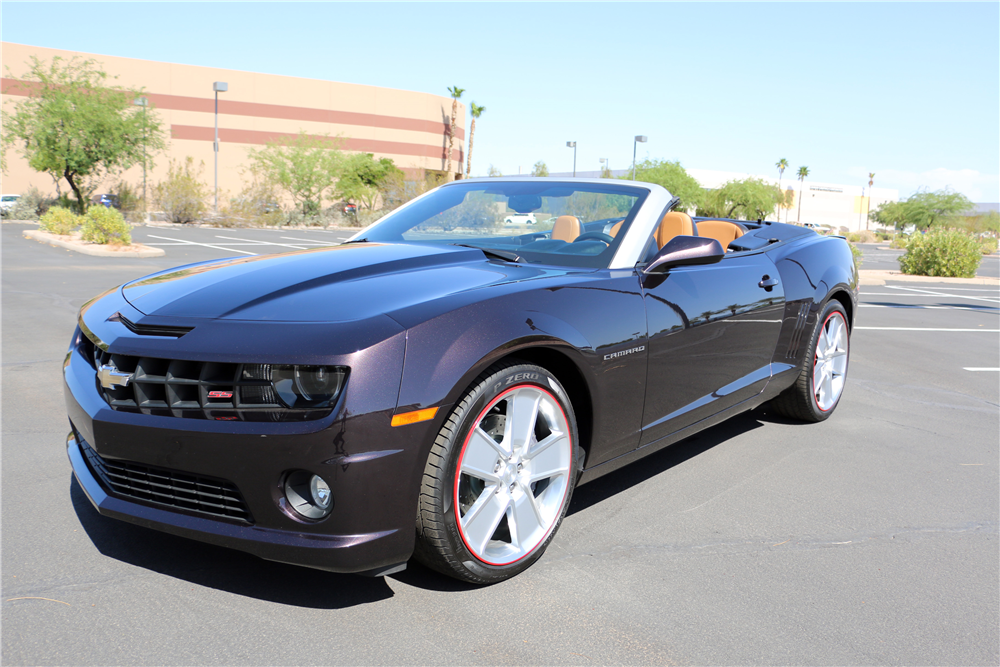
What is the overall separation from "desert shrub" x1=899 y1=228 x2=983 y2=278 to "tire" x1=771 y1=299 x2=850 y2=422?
20198 millimetres

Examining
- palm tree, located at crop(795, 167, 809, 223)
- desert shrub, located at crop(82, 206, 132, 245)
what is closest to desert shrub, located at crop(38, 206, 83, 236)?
desert shrub, located at crop(82, 206, 132, 245)

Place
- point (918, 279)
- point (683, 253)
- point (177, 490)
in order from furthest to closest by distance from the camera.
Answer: point (918, 279) → point (683, 253) → point (177, 490)

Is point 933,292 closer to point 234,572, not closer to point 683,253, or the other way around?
point 683,253

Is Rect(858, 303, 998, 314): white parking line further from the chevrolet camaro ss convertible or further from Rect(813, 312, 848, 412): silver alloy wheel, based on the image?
the chevrolet camaro ss convertible

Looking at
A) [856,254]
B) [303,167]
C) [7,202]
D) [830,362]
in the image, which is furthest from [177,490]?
[303,167]

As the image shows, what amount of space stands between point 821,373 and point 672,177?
179ft

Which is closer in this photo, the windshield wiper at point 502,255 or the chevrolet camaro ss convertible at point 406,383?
the chevrolet camaro ss convertible at point 406,383

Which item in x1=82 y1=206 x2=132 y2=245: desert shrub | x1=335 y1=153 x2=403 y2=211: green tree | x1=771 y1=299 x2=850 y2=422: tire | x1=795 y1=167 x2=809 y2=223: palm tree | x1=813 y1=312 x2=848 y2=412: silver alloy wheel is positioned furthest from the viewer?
x1=795 y1=167 x2=809 y2=223: palm tree

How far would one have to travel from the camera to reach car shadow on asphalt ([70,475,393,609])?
2561mm

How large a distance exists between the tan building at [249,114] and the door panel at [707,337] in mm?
53708

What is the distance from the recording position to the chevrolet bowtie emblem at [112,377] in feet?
7.74

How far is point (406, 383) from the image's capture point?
2219 millimetres

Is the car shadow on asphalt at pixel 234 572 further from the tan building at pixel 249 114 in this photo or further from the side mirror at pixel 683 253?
the tan building at pixel 249 114

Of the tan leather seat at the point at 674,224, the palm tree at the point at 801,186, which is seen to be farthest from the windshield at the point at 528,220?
the palm tree at the point at 801,186
